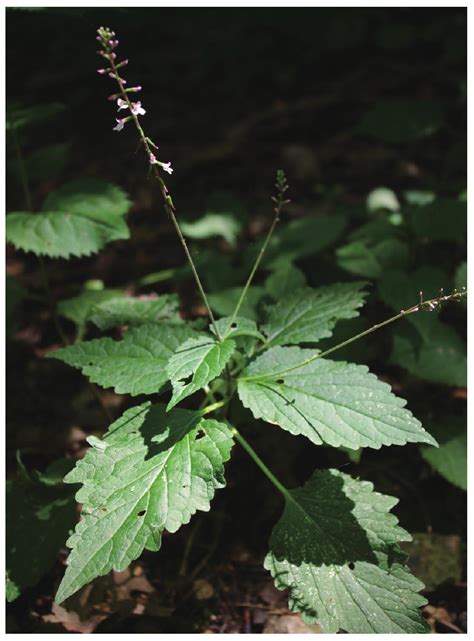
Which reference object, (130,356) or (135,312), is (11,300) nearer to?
(135,312)

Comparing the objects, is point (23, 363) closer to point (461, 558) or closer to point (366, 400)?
point (366, 400)

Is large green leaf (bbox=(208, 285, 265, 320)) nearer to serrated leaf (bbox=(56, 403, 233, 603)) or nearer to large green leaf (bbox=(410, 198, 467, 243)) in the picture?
serrated leaf (bbox=(56, 403, 233, 603))

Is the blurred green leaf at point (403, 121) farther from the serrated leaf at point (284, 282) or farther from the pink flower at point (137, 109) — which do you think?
the pink flower at point (137, 109)

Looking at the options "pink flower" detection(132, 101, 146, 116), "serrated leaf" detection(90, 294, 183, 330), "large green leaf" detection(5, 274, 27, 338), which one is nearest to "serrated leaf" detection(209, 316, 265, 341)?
"serrated leaf" detection(90, 294, 183, 330)

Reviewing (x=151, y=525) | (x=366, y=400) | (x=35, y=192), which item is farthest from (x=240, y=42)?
(x=151, y=525)

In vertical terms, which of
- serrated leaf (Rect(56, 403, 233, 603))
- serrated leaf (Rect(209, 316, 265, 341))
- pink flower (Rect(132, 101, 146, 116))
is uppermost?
pink flower (Rect(132, 101, 146, 116))

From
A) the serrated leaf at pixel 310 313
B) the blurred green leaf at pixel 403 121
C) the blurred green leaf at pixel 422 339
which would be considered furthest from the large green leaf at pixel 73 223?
the blurred green leaf at pixel 403 121
